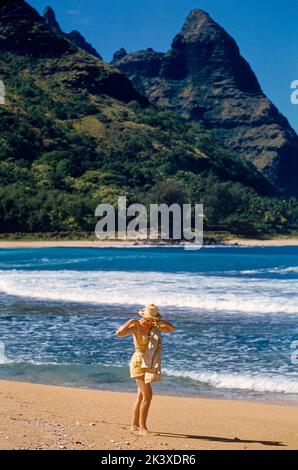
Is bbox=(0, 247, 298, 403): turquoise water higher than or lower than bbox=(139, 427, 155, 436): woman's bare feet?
lower

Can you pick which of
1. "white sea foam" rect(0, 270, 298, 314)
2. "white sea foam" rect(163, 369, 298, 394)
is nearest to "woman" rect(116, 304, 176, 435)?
"white sea foam" rect(163, 369, 298, 394)

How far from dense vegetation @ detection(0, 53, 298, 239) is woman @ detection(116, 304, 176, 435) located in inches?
3985

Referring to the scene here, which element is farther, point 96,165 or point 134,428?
point 96,165

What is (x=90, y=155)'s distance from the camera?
485 feet

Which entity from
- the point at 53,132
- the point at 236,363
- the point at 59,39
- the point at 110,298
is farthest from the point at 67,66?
the point at 236,363

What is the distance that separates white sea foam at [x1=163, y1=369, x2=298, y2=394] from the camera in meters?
11.6

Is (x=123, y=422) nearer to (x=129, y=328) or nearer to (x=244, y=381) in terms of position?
(x=129, y=328)

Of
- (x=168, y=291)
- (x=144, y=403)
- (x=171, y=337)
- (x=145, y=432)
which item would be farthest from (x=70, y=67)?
(x=145, y=432)

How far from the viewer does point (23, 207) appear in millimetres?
107875

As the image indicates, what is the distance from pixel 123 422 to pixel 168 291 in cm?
1871

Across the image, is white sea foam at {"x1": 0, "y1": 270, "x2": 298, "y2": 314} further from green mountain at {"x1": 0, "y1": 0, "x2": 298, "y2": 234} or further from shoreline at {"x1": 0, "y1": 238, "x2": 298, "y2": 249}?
green mountain at {"x1": 0, "y1": 0, "x2": 298, "y2": 234}

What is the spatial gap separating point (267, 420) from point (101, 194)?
11368cm

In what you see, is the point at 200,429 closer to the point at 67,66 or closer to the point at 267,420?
the point at 267,420

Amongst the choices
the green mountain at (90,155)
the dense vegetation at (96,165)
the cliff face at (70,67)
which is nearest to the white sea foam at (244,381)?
the green mountain at (90,155)
